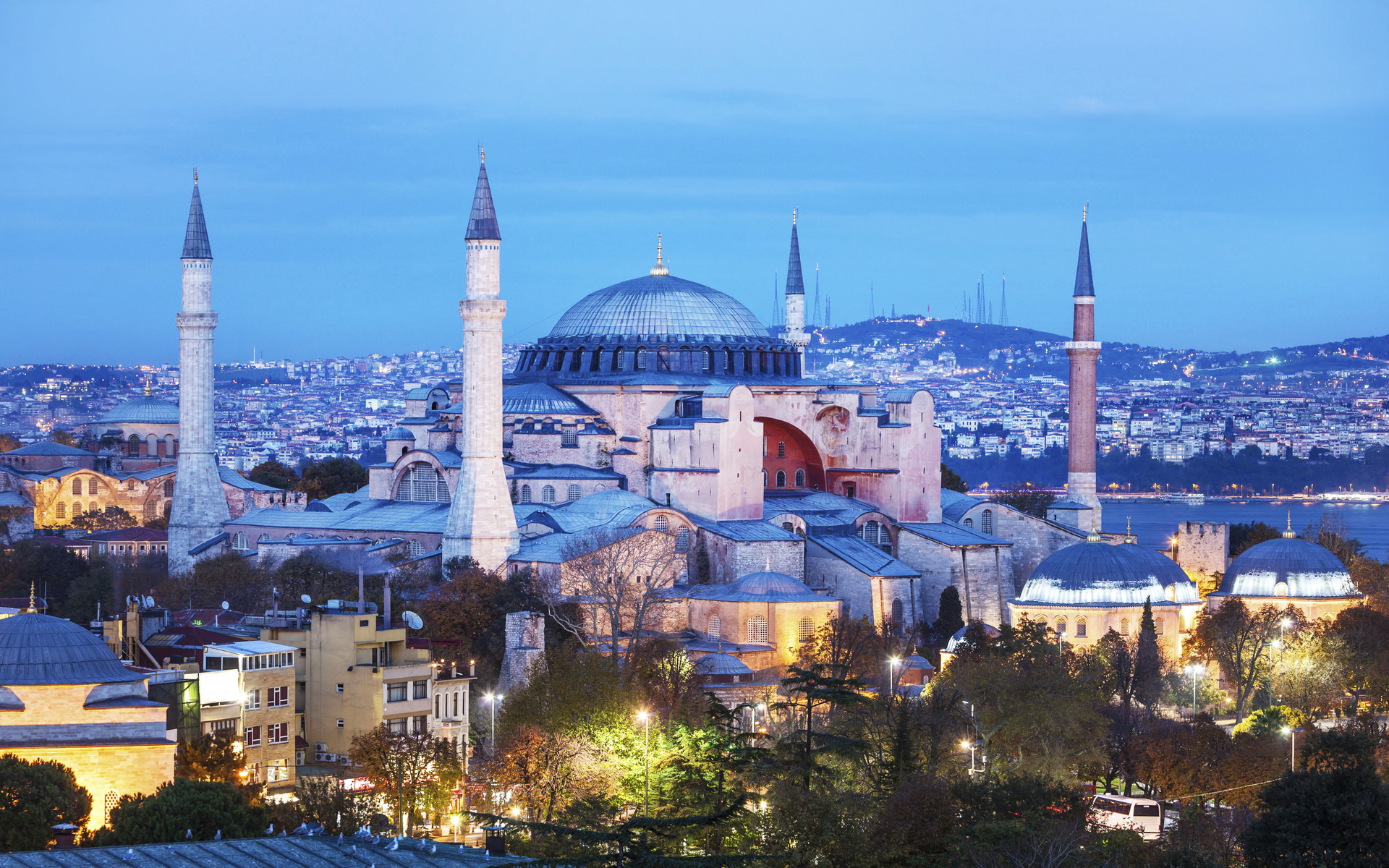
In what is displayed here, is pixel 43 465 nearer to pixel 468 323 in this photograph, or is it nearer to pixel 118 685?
pixel 468 323

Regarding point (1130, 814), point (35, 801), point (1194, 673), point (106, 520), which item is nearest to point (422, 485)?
point (1194, 673)

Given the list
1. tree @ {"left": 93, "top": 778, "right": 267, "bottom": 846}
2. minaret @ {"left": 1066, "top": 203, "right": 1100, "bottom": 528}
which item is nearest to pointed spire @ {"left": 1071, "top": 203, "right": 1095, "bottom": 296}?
minaret @ {"left": 1066, "top": 203, "right": 1100, "bottom": 528}

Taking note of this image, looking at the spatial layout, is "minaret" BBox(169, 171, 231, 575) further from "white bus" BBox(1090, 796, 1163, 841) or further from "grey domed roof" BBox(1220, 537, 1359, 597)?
"white bus" BBox(1090, 796, 1163, 841)

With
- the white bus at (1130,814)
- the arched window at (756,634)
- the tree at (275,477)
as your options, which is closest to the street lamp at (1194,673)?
the arched window at (756,634)

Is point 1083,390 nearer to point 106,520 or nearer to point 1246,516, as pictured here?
point 106,520

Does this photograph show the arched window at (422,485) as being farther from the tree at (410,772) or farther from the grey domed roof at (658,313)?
the tree at (410,772)
